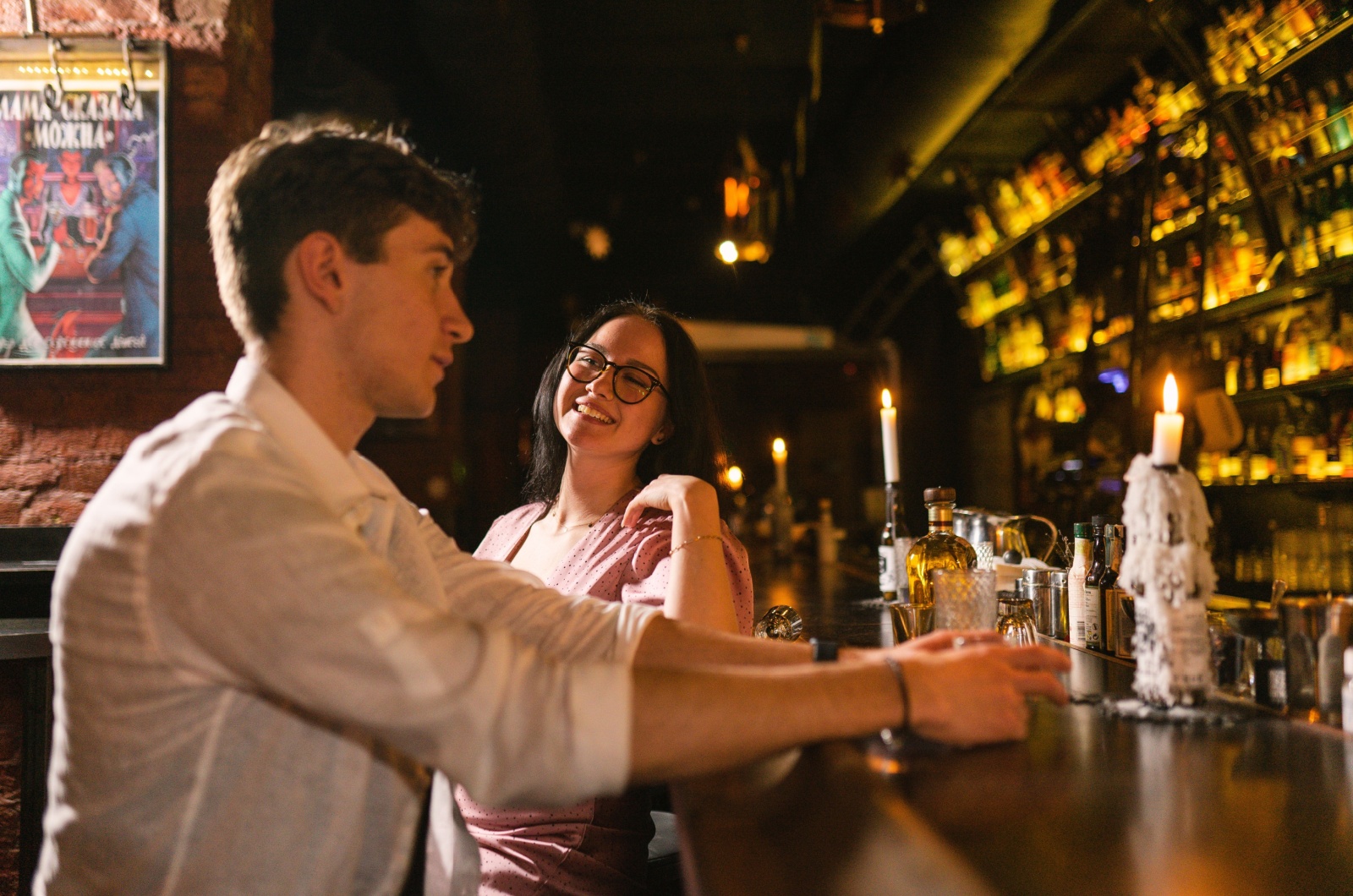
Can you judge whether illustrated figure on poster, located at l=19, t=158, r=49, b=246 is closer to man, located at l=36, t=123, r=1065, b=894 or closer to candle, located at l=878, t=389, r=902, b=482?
man, located at l=36, t=123, r=1065, b=894

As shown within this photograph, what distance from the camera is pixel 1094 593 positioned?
5.04 feet

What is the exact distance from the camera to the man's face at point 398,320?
1.01 metres

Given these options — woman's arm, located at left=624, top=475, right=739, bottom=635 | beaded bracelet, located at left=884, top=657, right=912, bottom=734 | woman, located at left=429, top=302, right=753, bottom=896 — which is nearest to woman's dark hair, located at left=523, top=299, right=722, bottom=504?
woman, located at left=429, top=302, right=753, bottom=896

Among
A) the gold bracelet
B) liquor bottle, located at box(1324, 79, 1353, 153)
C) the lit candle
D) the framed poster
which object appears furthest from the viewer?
the lit candle

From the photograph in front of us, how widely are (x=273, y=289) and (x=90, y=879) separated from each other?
22.9 inches

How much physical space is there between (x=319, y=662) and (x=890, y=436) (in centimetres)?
166

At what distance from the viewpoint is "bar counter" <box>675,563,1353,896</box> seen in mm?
640

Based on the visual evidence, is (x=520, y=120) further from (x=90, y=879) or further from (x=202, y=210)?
(x=90, y=879)

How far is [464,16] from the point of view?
348cm

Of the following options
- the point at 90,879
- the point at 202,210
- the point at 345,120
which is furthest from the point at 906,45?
the point at 90,879

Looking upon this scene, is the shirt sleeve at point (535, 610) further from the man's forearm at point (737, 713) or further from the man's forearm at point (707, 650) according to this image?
the man's forearm at point (737, 713)

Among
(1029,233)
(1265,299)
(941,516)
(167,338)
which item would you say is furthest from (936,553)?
(1029,233)

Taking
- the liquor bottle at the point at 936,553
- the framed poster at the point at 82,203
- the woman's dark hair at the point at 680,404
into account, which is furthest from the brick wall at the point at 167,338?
the liquor bottle at the point at 936,553

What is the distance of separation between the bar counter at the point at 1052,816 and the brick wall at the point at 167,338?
230cm
